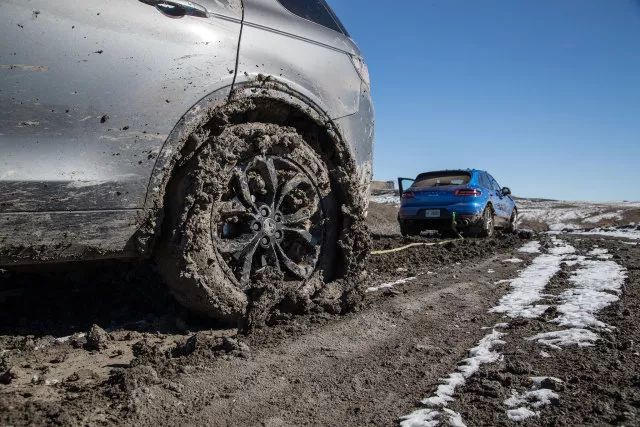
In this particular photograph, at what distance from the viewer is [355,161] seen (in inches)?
138

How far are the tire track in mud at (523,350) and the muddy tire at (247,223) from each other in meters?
1.16

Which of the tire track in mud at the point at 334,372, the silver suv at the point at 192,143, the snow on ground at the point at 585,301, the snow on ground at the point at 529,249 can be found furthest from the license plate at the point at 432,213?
the silver suv at the point at 192,143

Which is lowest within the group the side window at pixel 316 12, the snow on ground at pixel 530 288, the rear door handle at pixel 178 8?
the snow on ground at pixel 530 288

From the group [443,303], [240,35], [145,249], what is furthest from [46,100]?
[443,303]

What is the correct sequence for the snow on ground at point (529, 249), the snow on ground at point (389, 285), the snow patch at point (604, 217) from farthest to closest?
the snow patch at point (604, 217)
the snow on ground at point (529, 249)
the snow on ground at point (389, 285)

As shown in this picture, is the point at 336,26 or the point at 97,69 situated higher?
the point at 336,26

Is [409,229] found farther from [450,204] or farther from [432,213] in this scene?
[450,204]

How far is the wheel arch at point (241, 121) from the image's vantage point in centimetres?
257

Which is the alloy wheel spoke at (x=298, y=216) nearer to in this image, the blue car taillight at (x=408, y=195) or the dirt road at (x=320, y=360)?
the dirt road at (x=320, y=360)

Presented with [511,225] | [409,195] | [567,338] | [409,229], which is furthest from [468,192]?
[567,338]

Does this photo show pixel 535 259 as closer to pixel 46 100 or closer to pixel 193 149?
pixel 193 149

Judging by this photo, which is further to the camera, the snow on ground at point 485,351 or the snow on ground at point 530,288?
the snow on ground at point 530,288

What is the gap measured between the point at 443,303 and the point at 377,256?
9.49ft

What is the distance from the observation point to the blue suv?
1152 centimetres
